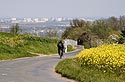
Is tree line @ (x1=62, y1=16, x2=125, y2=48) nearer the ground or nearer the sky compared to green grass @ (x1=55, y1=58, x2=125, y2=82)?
nearer the ground

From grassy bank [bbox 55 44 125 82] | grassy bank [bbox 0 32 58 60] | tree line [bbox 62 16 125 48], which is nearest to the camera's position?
grassy bank [bbox 55 44 125 82]

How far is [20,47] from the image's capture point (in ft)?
143

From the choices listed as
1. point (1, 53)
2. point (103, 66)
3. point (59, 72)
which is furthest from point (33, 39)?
point (103, 66)

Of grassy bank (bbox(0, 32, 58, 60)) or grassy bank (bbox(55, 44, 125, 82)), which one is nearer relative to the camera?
grassy bank (bbox(55, 44, 125, 82))

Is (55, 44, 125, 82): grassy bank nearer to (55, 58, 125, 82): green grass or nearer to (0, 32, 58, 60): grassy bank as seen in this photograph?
(55, 58, 125, 82): green grass

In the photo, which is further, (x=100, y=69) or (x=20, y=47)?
(x=20, y=47)

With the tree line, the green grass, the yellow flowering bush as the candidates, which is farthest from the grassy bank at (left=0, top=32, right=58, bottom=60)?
the yellow flowering bush

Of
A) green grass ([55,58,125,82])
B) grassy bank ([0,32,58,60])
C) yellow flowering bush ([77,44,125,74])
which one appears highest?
yellow flowering bush ([77,44,125,74])

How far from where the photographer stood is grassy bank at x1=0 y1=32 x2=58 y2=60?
36.9m

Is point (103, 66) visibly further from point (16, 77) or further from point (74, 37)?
point (74, 37)

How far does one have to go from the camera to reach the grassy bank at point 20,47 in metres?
36.9

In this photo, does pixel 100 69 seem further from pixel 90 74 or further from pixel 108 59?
pixel 90 74

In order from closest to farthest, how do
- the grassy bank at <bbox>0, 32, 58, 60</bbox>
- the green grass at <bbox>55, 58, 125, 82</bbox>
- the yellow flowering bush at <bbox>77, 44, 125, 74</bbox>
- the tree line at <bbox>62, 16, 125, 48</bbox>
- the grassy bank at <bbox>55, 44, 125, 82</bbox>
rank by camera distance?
1. the green grass at <bbox>55, 58, 125, 82</bbox>
2. the grassy bank at <bbox>55, 44, 125, 82</bbox>
3. the yellow flowering bush at <bbox>77, 44, 125, 74</bbox>
4. the grassy bank at <bbox>0, 32, 58, 60</bbox>
5. the tree line at <bbox>62, 16, 125, 48</bbox>

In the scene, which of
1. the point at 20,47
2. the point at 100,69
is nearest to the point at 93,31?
the point at 20,47
